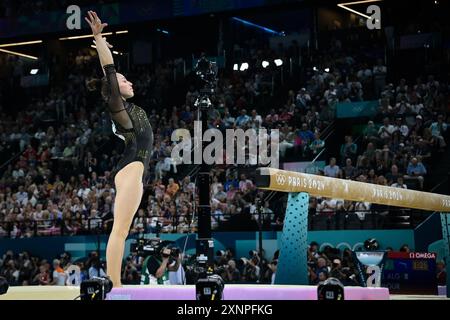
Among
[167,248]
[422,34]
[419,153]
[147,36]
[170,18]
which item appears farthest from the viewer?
[147,36]

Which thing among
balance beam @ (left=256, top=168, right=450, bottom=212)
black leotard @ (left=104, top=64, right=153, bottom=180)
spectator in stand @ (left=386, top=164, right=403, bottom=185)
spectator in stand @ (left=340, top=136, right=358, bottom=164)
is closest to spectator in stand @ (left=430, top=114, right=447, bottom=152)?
spectator in stand @ (left=386, top=164, right=403, bottom=185)

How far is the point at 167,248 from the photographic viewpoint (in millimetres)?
11977

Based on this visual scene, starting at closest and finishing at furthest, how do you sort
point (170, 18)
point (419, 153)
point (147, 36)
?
1. point (419, 153)
2. point (170, 18)
3. point (147, 36)

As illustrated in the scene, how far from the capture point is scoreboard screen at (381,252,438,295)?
10.2 meters

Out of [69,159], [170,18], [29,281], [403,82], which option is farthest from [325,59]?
[29,281]

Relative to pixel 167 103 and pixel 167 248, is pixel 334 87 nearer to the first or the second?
pixel 167 103

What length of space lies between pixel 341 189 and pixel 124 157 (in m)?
2.61

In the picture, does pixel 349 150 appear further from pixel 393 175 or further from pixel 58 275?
pixel 58 275

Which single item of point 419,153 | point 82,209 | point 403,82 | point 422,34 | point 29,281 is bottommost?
point 29,281

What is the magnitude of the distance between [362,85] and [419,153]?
3.39 metres

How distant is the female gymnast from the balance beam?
115 centimetres

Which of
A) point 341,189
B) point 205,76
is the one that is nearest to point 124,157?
point 205,76

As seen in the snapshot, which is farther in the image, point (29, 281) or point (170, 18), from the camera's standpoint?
point (170, 18)

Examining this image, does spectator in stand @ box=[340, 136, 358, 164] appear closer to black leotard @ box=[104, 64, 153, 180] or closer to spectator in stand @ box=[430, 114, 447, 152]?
spectator in stand @ box=[430, 114, 447, 152]
